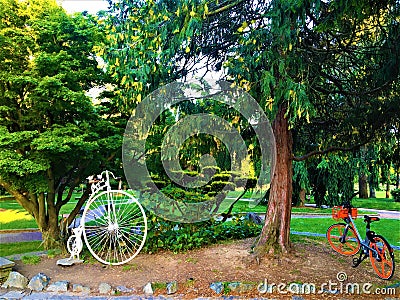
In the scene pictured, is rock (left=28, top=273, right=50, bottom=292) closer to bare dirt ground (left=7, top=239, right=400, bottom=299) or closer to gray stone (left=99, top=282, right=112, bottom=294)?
bare dirt ground (left=7, top=239, right=400, bottom=299)

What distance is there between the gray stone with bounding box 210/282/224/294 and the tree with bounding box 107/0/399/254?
1.09 m

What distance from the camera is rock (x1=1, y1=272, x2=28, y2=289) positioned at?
3.77 m

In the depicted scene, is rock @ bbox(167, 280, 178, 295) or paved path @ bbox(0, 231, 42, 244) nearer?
rock @ bbox(167, 280, 178, 295)

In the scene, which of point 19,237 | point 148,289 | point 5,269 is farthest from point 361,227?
point 19,237

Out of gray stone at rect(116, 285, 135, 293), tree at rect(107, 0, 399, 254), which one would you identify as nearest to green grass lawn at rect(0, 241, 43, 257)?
gray stone at rect(116, 285, 135, 293)

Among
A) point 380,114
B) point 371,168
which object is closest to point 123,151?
point 380,114

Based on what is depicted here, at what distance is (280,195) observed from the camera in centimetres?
461

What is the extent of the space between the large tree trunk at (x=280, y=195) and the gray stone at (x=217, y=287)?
3.53ft

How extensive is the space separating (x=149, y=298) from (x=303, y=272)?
6.20ft

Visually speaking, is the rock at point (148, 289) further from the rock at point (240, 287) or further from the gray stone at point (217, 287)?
the rock at point (240, 287)

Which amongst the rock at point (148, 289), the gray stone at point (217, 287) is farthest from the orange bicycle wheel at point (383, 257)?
the rock at point (148, 289)

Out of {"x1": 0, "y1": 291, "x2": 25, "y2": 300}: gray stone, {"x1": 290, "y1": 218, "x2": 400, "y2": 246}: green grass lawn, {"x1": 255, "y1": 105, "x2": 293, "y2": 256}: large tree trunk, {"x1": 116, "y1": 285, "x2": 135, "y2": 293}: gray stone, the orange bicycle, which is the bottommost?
{"x1": 0, "y1": 291, "x2": 25, "y2": 300}: gray stone

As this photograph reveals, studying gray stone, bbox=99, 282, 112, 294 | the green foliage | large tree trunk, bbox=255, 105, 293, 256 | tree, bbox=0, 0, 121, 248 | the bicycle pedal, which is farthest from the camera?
the green foliage

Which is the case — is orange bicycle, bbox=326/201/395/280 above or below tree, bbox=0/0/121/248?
below
